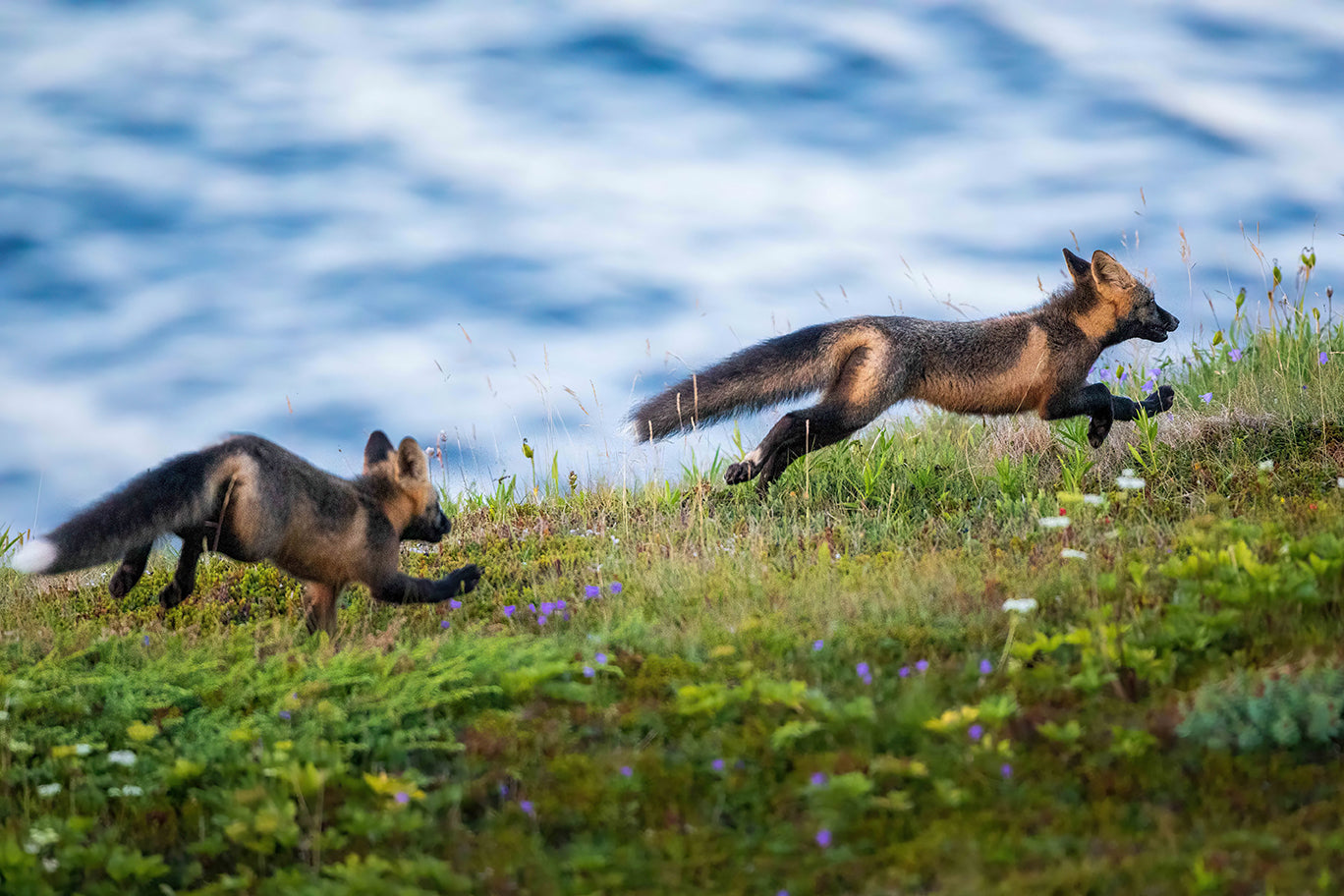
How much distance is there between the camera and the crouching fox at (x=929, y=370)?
367 inches

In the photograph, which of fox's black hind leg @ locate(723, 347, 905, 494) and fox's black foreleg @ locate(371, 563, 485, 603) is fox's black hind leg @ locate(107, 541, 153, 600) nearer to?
fox's black foreleg @ locate(371, 563, 485, 603)

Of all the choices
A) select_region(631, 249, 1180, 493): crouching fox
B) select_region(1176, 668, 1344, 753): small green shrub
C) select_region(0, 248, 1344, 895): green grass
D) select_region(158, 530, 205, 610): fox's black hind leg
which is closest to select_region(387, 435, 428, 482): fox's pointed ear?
select_region(0, 248, 1344, 895): green grass

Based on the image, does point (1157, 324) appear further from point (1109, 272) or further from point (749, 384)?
point (749, 384)

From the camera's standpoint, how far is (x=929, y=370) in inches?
379

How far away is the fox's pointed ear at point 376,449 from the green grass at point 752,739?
1095 millimetres

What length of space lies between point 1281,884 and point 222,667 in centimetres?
499

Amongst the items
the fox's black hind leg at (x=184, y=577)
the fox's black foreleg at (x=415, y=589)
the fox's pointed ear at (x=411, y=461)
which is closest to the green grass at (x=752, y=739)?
the fox's black foreleg at (x=415, y=589)

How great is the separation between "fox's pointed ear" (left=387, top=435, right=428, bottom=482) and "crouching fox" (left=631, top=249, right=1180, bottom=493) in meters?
2.54

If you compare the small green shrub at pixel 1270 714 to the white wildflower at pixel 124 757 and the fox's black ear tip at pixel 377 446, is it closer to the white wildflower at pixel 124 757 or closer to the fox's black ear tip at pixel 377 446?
the white wildflower at pixel 124 757

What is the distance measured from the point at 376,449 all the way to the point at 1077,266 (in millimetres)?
6300

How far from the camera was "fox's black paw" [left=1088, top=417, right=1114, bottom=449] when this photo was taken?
10.2 meters

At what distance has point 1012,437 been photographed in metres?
11.4

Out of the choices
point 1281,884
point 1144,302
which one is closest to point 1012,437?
point 1144,302

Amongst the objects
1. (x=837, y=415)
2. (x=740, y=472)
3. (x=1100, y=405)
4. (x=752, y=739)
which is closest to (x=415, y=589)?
(x=740, y=472)
